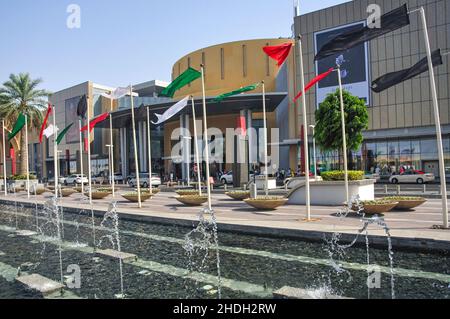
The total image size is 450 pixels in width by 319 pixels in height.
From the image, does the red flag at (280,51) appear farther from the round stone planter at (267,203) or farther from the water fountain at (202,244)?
the water fountain at (202,244)

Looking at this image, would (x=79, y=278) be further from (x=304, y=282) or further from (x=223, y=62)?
(x=223, y=62)

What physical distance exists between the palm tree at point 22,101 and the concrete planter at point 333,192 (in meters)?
34.5

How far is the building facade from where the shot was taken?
42562mm

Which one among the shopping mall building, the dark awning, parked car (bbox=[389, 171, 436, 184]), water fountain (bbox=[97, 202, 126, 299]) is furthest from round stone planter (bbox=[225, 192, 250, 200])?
the dark awning

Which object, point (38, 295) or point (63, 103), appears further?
point (63, 103)

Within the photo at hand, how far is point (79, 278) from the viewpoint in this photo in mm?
8102

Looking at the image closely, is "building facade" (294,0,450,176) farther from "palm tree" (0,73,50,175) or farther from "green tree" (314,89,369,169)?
"palm tree" (0,73,50,175)

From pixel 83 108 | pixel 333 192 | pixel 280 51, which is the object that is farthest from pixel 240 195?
pixel 83 108

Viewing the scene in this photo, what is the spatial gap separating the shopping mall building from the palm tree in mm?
11291

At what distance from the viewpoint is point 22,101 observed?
43.2 metres

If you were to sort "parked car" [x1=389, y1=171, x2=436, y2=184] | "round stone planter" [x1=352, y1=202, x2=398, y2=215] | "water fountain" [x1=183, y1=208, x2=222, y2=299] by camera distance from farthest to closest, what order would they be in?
"parked car" [x1=389, y1=171, x2=436, y2=184]
"round stone planter" [x1=352, y1=202, x2=398, y2=215]
"water fountain" [x1=183, y1=208, x2=222, y2=299]

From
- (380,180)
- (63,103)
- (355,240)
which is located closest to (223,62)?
(380,180)

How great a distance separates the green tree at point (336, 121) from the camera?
29.4 meters
